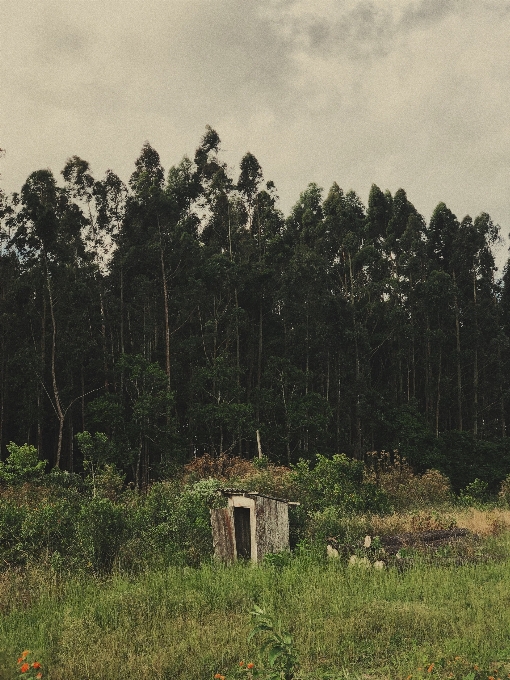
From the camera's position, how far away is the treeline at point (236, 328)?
29.8 meters

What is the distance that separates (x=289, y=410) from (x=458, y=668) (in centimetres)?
2536

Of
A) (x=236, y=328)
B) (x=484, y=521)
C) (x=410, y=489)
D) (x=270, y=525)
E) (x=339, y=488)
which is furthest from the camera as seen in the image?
(x=236, y=328)

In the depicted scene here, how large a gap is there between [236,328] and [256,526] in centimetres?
2163

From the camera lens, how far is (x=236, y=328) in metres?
33.5

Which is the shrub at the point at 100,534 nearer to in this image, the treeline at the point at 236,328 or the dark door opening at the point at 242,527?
the dark door opening at the point at 242,527

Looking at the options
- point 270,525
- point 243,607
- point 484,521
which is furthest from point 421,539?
point 243,607

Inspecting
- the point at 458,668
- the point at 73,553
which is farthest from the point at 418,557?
the point at 73,553

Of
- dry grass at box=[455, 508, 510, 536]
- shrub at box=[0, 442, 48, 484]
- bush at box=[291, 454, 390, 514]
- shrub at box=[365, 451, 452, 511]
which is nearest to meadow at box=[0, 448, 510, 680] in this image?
dry grass at box=[455, 508, 510, 536]

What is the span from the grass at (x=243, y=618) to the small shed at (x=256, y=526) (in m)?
0.70

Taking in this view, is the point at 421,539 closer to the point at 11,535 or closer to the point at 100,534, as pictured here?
the point at 100,534

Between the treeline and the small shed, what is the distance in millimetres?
13406

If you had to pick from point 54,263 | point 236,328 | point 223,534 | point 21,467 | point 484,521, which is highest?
point 54,263

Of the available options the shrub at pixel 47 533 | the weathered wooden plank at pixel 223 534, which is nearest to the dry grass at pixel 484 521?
the weathered wooden plank at pixel 223 534

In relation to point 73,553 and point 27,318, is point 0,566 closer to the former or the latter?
point 73,553
